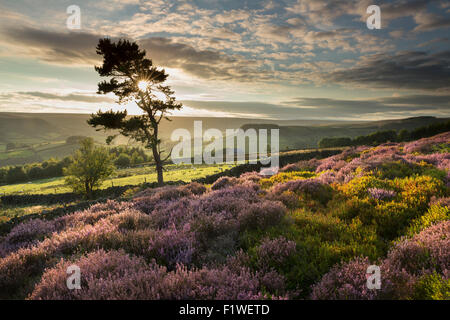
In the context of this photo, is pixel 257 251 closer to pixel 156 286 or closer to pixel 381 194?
pixel 156 286

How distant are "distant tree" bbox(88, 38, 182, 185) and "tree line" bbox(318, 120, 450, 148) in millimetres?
36499

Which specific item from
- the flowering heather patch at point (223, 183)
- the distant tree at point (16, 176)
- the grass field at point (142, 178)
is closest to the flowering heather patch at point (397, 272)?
the flowering heather patch at point (223, 183)

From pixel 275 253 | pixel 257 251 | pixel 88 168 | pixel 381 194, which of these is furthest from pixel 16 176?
pixel 381 194

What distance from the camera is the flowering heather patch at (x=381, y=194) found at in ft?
20.6

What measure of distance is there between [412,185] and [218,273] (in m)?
7.02

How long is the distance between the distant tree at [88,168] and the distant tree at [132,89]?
16169 mm

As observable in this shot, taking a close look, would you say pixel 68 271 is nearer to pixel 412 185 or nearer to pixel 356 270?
pixel 356 270

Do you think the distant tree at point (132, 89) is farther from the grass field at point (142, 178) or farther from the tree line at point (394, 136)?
the tree line at point (394, 136)

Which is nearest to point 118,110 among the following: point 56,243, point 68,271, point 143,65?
point 143,65

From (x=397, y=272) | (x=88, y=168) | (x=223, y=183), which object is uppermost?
(x=397, y=272)

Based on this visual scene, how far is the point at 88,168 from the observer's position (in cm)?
3475

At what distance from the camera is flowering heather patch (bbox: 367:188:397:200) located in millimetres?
6270

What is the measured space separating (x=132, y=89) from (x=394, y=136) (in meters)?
84.2

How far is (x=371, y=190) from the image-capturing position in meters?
6.73
